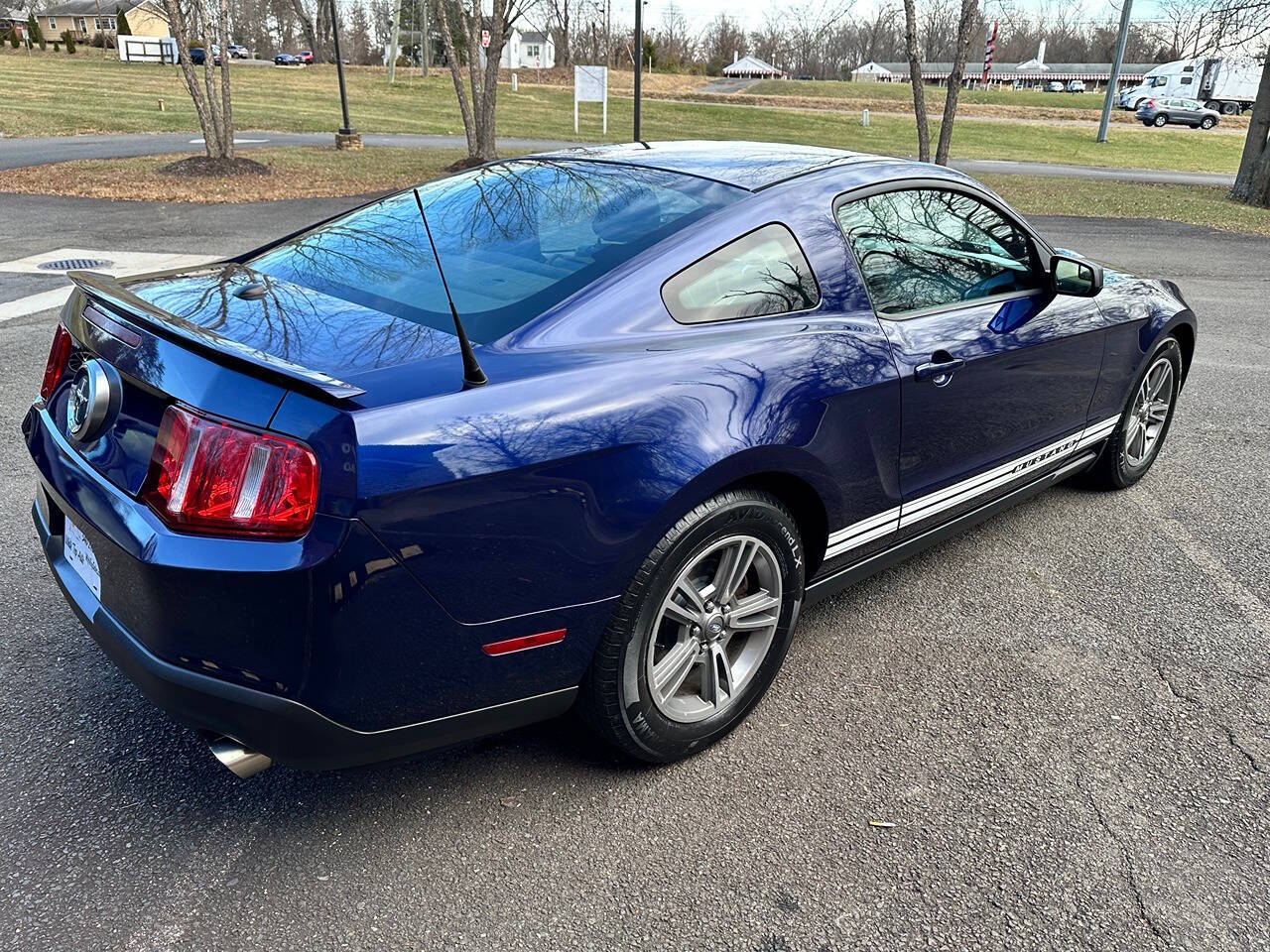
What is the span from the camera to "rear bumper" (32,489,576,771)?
6.59 feet

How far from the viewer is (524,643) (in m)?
2.21

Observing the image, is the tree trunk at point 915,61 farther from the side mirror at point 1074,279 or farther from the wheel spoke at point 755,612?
the wheel spoke at point 755,612

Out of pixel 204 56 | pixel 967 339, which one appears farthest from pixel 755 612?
pixel 204 56

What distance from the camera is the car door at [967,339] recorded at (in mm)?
3068

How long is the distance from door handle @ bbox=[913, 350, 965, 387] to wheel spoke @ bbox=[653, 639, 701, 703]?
1.14m

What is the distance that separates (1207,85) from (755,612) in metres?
63.8

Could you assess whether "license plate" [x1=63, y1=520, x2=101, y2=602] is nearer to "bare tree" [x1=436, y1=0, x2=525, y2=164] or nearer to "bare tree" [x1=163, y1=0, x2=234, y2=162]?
"bare tree" [x1=163, y1=0, x2=234, y2=162]

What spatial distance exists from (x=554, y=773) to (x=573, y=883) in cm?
40

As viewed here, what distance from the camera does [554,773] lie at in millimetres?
2592

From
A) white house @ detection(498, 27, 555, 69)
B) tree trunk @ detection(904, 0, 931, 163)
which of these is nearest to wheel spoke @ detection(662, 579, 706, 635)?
tree trunk @ detection(904, 0, 931, 163)

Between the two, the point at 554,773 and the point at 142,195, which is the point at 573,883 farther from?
the point at 142,195

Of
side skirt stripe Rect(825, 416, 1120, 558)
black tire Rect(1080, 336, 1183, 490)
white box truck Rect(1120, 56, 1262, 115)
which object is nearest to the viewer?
side skirt stripe Rect(825, 416, 1120, 558)

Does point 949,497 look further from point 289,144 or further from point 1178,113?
point 1178,113

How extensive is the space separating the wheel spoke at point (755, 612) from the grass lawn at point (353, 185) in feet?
41.7
